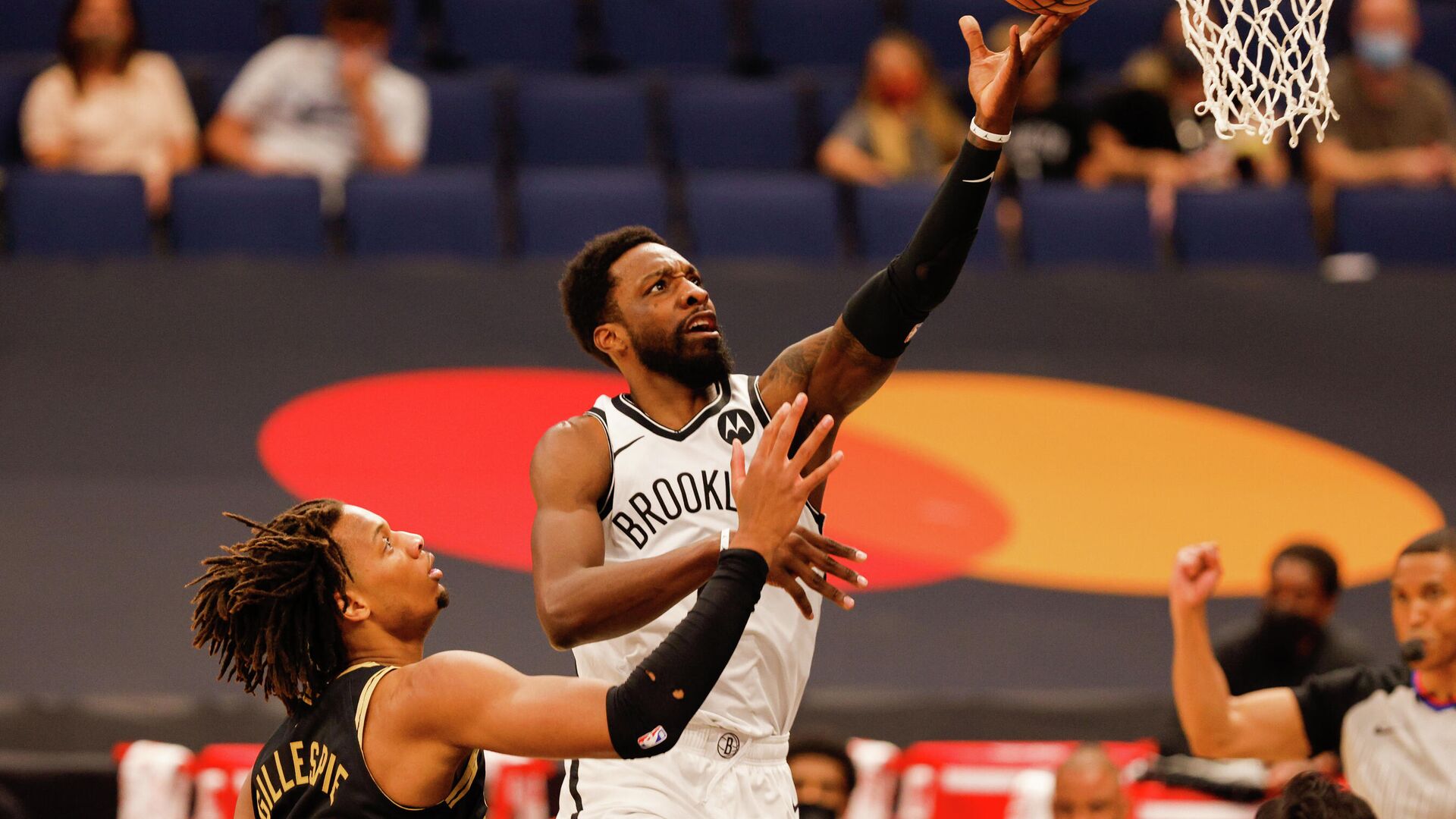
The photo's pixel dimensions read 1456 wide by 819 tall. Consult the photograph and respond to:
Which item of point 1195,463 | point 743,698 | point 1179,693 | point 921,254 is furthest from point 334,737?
point 1195,463

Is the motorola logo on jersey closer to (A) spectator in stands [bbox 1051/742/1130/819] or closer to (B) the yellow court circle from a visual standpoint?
(A) spectator in stands [bbox 1051/742/1130/819]

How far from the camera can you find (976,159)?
3748 millimetres

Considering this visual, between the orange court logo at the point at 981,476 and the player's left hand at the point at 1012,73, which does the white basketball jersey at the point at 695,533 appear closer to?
the player's left hand at the point at 1012,73

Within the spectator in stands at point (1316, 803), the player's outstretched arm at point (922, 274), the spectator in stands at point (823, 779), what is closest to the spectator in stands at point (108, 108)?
the spectator in stands at point (823, 779)

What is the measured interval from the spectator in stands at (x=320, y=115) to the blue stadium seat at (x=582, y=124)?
74cm

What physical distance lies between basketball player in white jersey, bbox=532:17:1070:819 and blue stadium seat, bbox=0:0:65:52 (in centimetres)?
759

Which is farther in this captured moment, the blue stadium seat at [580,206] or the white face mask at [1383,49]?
the white face mask at [1383,49]

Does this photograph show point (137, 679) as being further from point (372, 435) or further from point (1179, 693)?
point (1179, 693)

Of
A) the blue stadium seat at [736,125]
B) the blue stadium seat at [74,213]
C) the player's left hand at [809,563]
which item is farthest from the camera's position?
the blue stadium seat at [736,125]

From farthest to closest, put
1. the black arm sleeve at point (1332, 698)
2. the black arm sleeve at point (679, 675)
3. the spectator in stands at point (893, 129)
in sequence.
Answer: the spectator in stands at point (893, 129)
the black arm sleeve at point (1332, 698)
the black arm sleeve at point (679, 675)

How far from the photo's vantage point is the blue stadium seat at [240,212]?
8984mm

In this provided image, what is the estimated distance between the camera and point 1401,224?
374 inches

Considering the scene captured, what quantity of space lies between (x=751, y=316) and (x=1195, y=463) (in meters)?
2.18

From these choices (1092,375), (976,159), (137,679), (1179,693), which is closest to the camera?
(976,159)
